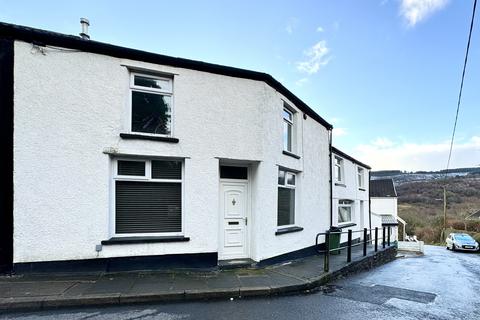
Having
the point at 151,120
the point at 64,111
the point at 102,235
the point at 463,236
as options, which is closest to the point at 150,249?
the point at 102,235

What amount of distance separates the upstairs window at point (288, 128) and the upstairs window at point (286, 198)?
916 mm

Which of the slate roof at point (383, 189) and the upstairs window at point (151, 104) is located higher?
the upstairs window at point (151, 104)

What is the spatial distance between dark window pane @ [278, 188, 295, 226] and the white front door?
143 centimetres

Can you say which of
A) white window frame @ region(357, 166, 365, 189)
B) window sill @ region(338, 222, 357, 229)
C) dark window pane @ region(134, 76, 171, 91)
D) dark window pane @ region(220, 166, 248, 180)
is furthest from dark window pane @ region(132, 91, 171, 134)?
white window frame @ region(357, 166, 365, 189)

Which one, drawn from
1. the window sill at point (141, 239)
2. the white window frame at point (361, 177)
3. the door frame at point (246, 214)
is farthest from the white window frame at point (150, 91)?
the white window frame at point (361, 177)

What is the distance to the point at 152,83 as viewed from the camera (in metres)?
7.26

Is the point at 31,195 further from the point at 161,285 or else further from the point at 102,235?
the point at 161,285

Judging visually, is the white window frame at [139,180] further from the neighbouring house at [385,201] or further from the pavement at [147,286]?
the neighbouring house at [385,201]

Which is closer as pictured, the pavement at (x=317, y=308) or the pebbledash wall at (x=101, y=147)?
the pavement at (x=317, y=308)

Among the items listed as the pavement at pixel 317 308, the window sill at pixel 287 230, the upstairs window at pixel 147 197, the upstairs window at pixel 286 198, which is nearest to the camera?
the pavement at pixel 317 308

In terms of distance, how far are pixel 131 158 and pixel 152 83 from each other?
1.88 meters

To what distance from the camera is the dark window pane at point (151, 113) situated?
23.3ft

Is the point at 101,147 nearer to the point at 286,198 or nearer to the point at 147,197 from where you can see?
the point at 147,197

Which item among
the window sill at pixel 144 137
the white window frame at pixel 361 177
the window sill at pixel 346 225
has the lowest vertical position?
the window sill at pixel 346 225
